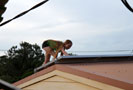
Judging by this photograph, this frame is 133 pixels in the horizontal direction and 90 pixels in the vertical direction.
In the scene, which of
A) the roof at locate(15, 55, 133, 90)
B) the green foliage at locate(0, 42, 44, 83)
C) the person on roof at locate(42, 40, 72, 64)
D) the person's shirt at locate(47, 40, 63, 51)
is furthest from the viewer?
the green foliage at locate(0, 42, 44, 83)

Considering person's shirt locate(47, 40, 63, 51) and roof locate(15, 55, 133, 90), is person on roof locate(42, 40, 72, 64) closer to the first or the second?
person's shirt locate(47, 40, 63, 51)

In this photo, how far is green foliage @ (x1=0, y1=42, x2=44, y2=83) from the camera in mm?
33625

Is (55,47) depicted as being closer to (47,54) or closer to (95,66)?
(47,54)

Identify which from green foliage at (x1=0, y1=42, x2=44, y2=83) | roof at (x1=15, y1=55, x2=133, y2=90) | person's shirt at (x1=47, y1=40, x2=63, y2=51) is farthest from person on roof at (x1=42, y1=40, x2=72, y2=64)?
green foliage at (x1=0, y1=42, x2=44, y2=83)

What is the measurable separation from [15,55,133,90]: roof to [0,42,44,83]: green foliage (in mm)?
27619

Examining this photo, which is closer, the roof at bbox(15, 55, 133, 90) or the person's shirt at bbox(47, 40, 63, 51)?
the roof at bbox(15, 55, 133, 90)

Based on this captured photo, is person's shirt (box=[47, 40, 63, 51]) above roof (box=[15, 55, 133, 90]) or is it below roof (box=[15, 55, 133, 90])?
above

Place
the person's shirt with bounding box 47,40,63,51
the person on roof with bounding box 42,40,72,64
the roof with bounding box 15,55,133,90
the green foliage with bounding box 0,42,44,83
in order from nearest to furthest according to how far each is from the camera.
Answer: the roof with bounding box 15,55,133,90 → the person on roof with bounding box 42,40,72,64 → the person's shirt with bounding box 47,40,63,51 → the green foliage with bounding box 0,42,44,83

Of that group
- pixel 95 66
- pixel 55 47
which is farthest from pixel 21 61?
pixel 95 66

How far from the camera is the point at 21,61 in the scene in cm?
3441

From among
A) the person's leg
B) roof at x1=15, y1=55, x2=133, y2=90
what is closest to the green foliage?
the person's leg

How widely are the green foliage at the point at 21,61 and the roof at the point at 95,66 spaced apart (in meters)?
27.6

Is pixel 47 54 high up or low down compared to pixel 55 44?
down

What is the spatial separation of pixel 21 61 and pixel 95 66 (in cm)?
3018
